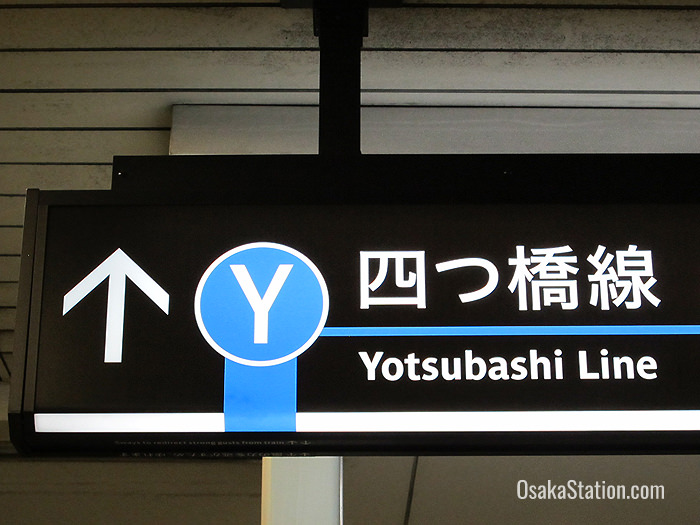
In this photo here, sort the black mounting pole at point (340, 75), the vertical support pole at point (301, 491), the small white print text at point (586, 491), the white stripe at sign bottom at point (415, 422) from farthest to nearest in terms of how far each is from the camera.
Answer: the small white print text at point (586, 491) < the vertical support pole at point (301, 491) < the black mounting pole at point (340, 75) < the white stripe at sign bottom at point (415, 422)

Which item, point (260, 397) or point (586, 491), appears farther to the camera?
point (586, 491)

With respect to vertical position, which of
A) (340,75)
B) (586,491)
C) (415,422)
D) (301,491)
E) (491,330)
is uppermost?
(340,75)

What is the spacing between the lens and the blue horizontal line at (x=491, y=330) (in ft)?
4.88

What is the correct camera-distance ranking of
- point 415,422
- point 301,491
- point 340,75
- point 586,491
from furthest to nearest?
point 586,491 < point 301,491 < point 340,75 < point 415,422

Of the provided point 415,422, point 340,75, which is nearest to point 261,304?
point 415,422

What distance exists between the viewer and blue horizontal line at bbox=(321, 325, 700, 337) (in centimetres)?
149

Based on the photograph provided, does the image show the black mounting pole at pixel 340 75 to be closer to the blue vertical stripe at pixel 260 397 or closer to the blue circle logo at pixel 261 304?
the blue circle logo at pixel 261 304

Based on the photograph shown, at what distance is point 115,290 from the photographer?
1.51m

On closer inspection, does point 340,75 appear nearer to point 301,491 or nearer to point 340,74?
point 340,74

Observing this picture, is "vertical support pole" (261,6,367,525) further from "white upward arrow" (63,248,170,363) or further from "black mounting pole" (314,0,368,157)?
"white upward arrow" (63,248,170,363)

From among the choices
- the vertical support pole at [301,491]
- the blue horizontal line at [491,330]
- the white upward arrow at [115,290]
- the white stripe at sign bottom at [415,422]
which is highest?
the white upward arrow at [115,290]

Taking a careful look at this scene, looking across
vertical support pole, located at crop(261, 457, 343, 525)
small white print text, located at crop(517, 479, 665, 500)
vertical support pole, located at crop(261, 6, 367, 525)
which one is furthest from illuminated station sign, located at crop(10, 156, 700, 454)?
small white print text, located at crop(517, 479, 665, 500)

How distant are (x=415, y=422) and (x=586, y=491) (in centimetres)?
335

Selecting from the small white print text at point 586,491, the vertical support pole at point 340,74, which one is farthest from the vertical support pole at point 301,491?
the vertical support pole at point 340,74
